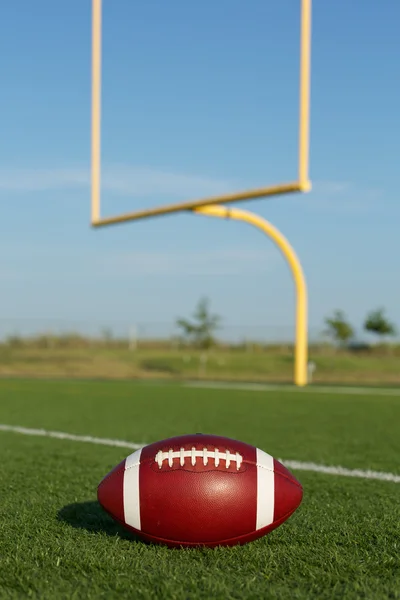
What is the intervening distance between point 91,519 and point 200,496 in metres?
0.65

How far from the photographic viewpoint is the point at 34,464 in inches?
156

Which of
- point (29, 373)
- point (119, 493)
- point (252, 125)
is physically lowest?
point (29, 373)

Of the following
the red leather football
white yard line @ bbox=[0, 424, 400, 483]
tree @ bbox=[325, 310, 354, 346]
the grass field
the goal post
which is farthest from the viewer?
tree @ bbox=[325, 310, 354, 346]

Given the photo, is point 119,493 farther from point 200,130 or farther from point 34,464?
point 200,130

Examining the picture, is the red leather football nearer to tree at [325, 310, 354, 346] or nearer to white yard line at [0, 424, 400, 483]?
white yard line at [0, 424, 400, 483]

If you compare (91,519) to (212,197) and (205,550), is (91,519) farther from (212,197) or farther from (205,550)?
(212,197)

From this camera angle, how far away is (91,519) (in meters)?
2.67

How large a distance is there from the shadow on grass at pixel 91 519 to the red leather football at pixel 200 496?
19 cm

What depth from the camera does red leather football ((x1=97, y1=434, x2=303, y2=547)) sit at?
2193 mm

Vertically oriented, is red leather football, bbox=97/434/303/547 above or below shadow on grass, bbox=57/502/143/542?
above

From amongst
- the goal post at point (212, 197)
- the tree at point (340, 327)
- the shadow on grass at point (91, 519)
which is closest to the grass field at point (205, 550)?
the shadow on grass at point (91, 519)

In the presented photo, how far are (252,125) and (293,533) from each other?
5.61 meters

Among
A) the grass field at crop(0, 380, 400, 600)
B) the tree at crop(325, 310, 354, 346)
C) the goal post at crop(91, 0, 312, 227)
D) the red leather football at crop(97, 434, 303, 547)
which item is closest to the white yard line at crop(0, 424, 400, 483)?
the grass field at crop(0, 380, 400, 600)

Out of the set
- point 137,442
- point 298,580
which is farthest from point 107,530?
point 137,442
